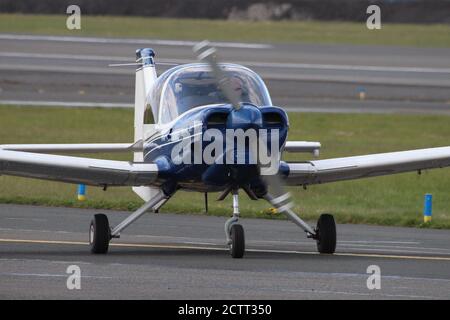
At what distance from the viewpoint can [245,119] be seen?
13875mm

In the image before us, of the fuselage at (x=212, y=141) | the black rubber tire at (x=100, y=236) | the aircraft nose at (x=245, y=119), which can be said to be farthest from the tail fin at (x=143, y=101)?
the aircraft nose at (x=245, y=119)

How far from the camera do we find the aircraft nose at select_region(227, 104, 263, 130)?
1387cm

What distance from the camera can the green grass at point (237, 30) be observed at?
5944 cm

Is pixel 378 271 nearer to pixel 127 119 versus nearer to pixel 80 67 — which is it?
pixel 127 119

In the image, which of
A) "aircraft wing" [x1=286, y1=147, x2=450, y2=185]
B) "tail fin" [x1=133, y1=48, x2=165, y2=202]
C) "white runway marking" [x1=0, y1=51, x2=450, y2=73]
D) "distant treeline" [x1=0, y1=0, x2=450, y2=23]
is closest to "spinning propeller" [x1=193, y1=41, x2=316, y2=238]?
"aircraft wing" [x1=286, y1=147, x2=450, y2=185]

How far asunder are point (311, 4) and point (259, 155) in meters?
52.6

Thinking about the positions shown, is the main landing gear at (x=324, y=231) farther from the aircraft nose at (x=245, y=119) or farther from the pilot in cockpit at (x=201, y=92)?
the aircraft nose at (x=245, y=119)

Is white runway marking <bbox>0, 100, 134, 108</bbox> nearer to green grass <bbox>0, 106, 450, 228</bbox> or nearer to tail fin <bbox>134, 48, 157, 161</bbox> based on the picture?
green grass <bbox>0, 106, 450, 228</bbox>

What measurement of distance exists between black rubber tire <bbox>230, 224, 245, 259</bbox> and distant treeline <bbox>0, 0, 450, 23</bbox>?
49100mm

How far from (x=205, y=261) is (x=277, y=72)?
33.8m

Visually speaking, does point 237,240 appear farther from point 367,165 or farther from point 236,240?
point 367,165

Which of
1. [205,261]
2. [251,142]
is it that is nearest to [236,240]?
[205,261]

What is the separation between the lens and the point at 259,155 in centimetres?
1418
